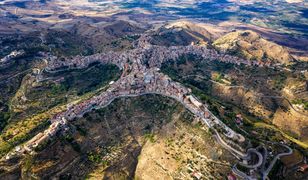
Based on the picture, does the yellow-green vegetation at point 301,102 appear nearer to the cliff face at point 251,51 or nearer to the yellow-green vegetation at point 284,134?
the yellow-green vegetation at point 284,134

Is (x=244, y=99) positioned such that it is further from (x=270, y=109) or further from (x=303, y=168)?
(x=303, y=168)

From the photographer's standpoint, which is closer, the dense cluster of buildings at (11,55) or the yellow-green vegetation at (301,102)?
the yellow-green vegetation at (301,102)

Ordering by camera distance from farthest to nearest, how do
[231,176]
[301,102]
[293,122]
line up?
[301,102] → [293,122] → [231,176]

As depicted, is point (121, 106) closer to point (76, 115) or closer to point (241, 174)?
point (76, 115)

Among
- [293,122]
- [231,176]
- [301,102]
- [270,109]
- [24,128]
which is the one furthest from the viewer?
[301,102]

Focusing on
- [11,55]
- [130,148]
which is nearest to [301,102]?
[130,148]

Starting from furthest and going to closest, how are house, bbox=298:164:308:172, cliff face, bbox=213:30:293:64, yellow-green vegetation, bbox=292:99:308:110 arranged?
cliff face, bbox=213:30:293:64 < yellow-green vegetation, bbox=292:99:308:110 < house, bbox=298:164:308:172

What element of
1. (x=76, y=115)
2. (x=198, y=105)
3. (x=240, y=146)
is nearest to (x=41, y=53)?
(x=76, y=115)

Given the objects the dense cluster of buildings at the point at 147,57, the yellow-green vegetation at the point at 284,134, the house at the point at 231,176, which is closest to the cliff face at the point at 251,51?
the dense cluster of buildings at the point at 147,57

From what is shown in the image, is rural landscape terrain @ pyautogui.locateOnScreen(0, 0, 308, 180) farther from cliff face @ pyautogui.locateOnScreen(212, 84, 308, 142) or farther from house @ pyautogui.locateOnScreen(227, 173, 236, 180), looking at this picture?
cliff face @ pyautogui.locateOnScreen(212, 84, 308, 142)

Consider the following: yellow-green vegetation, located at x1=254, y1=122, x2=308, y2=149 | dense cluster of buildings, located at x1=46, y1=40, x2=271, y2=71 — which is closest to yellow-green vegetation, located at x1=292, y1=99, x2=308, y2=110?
yellow-green vegetation, located at x1=254, y1=122, x2=308, y2=149

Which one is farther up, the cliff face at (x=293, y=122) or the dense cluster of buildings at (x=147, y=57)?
the dense cluster of buildings at (x=147, y=57)
